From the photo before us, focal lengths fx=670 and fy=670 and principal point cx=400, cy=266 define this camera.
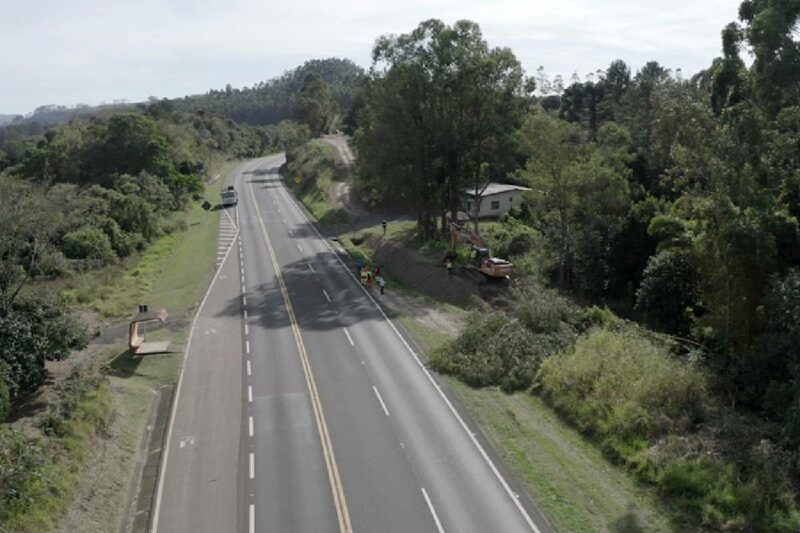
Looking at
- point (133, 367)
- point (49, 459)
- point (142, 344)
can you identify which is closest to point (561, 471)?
point (49, 459)

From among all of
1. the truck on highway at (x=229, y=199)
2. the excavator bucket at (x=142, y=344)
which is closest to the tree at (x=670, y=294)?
the excavator bucket at (x=142, y=344)

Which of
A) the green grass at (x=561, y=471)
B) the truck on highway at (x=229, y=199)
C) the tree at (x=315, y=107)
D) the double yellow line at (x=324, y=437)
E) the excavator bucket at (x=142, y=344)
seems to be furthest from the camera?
the tree at (x=315, y=107)

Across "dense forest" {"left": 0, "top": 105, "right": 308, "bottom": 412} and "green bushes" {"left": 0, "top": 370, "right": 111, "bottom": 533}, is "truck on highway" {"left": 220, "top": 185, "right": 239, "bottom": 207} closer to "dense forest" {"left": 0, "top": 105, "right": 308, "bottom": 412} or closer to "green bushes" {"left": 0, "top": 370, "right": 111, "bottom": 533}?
"dense forest" {"left": 0, "top": 105, "right": 308, "bottom": 412}

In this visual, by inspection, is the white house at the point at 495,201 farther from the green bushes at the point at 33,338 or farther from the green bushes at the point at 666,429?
the green bushes at the point at 33,338

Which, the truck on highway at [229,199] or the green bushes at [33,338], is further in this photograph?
the truck on highway at [229,199]

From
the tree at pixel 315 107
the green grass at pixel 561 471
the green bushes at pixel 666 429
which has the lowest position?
the green grass at pixel 561 471

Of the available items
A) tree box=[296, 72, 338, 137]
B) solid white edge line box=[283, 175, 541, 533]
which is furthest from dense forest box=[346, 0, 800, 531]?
tree box=[296, 72, 338, 137]

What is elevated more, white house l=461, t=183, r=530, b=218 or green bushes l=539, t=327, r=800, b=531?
white house l=461, t=183, r=530, b=218

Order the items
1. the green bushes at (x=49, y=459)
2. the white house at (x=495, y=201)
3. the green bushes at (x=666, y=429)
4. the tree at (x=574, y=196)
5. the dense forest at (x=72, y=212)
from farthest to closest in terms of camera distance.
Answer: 1. the white house at (x=495, y=201)
2. the tree at (x=574, y=196)
3. the dense forest at (x=72, y=212)
4. the green bushes at (x=666, y=429)
5. the green bushes at (x=49, y=459)
